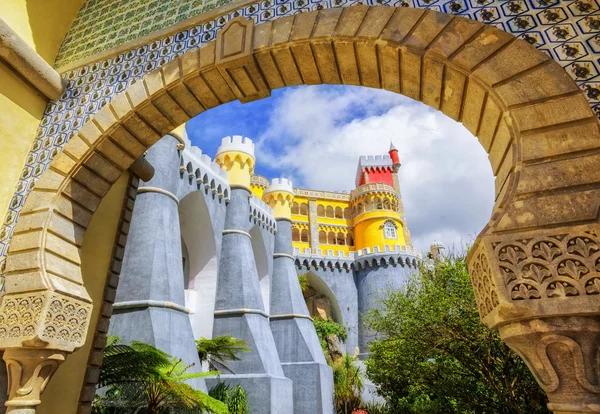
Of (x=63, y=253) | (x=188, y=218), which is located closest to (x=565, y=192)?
(x=63, y=253)

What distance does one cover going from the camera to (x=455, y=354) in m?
8.16

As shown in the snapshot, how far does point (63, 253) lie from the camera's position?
3.39m

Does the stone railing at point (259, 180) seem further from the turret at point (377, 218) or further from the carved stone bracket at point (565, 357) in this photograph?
the carved stone bracket at point (565, 357)

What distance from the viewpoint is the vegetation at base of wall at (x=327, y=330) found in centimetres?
2316

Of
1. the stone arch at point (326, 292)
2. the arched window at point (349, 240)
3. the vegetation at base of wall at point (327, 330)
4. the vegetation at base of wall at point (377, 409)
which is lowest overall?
the vegetation at base of wall at point (377, 409)

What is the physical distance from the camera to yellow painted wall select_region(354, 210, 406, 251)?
30406mm

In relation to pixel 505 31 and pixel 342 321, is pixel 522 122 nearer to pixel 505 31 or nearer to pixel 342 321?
→ pixel 505 31

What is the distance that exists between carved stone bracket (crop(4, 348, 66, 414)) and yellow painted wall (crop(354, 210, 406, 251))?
92.2 feet

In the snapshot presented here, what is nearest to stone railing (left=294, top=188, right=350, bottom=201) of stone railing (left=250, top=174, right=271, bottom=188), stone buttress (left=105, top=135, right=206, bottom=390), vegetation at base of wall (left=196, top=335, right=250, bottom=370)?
stone railing (left=250, top=174, right=271, bottom=188)

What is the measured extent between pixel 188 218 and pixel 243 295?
3803 mm

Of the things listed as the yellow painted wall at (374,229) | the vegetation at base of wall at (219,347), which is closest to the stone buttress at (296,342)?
the vegetation at base of wall at (219,347)

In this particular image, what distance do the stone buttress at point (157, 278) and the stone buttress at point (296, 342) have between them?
20.7ft

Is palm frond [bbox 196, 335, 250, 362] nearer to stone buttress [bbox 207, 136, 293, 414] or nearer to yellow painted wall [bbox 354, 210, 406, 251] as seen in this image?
stone buttress [bbox 207, 136, 293, 414]

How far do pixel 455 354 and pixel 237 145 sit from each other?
40.0 feet
